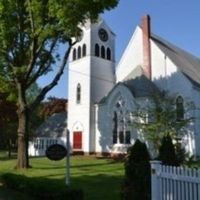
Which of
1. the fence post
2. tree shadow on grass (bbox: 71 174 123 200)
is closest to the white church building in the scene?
tree shadow on grass (bbox: 71 174 123 200)

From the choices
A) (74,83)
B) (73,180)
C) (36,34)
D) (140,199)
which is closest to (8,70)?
(36,34)

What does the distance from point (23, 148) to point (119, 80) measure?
17650mm

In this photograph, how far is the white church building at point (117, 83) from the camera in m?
37.8

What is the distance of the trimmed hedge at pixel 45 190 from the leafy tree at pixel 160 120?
1432 centimetres

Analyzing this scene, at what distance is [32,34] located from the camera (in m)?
28.0

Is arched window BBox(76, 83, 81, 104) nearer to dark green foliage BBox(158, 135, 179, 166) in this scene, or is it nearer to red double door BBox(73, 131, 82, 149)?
red double door BBox(73, 131, 82, 149)

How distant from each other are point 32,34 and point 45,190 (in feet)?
51.6

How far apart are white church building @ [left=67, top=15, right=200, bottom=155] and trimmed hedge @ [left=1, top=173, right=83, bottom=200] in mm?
21290

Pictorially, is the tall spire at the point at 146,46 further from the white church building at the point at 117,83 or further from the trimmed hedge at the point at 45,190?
the trimmed hedge at the point at 45,190

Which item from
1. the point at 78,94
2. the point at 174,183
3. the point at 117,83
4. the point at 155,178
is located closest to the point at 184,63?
the point at 117,83

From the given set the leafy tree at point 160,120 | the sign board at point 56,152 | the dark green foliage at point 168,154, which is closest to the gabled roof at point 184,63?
the leafy tree at point 160,120

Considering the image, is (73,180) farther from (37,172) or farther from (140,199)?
(140,199)

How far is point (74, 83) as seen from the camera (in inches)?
1802

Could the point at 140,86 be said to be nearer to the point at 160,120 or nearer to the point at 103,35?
the point at 160,120
